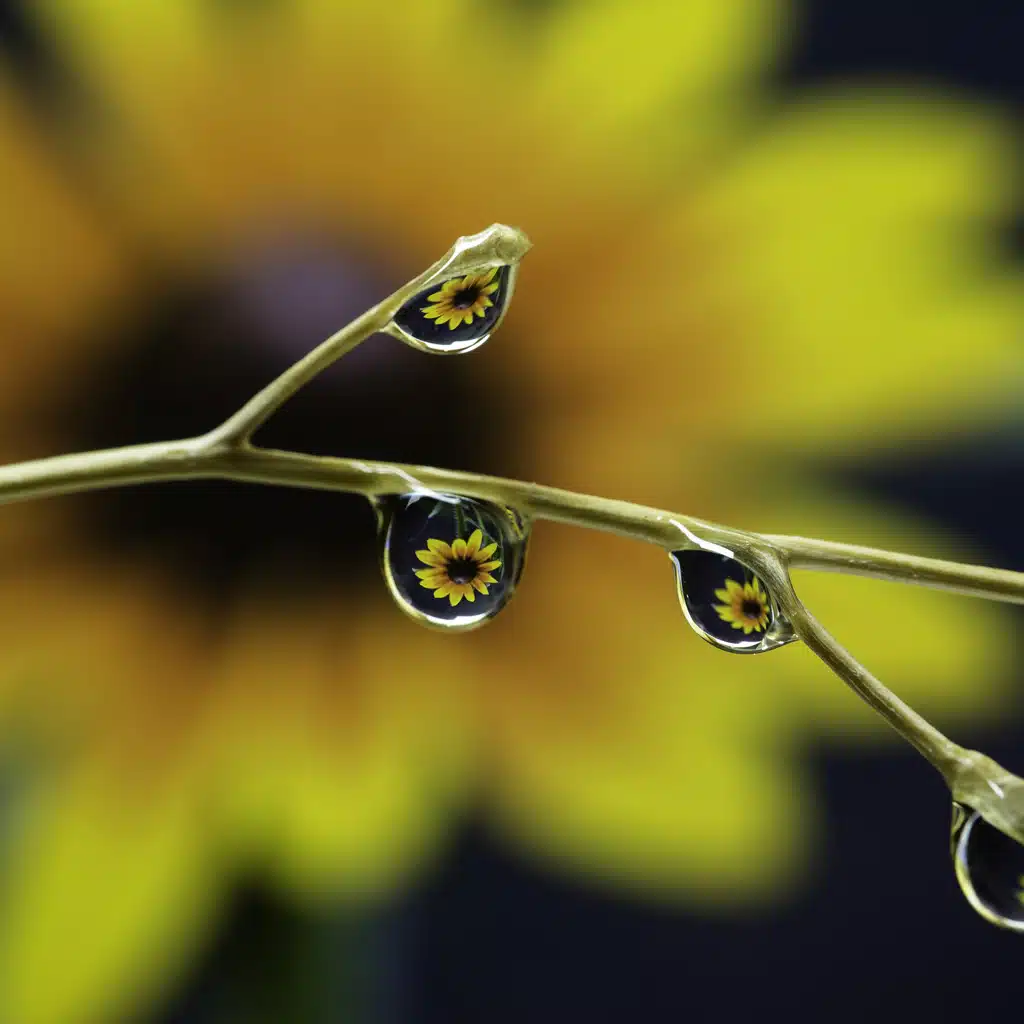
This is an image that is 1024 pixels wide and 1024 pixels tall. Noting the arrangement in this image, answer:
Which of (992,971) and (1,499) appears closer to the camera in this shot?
(1,499)

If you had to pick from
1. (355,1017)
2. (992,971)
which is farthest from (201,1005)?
(992,971)

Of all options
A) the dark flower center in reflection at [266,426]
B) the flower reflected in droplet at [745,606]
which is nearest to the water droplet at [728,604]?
the flower reflected in droplet at [745,606]

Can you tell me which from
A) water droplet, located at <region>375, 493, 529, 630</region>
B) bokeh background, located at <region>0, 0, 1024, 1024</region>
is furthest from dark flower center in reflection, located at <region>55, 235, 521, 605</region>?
water droplet, located at <region>375, 493, 529, 630</region>

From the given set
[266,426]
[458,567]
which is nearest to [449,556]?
[458,567]

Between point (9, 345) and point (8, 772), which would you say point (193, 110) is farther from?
point (8, 772)

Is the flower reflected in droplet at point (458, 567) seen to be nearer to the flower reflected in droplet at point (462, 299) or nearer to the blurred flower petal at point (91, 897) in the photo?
the flower reflected in droplet at point (462, 299)

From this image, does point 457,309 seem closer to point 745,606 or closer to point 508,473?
point 745,606

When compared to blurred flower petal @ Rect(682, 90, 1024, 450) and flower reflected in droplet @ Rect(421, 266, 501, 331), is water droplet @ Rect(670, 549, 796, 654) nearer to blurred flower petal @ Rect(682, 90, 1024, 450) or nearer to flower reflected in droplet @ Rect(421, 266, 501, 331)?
flower reflected in droplet @ Rect(421, 266, 501, 331)
